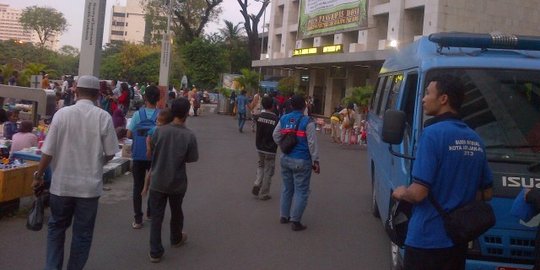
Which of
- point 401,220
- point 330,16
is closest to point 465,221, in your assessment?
point 401,220

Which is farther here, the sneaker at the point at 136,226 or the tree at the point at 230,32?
the tree at the point at 230,32

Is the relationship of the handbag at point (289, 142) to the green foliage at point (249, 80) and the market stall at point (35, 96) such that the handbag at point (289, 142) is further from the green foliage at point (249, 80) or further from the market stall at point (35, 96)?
the green foliage at point (249, 80)

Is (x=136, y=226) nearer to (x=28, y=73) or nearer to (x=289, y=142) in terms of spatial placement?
(x=289, y=142)

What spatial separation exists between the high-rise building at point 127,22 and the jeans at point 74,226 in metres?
146

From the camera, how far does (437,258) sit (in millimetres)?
3508

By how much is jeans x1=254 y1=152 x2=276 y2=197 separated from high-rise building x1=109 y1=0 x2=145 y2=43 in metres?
141

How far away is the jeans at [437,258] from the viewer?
3504 mm

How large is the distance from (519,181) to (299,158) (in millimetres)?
3672

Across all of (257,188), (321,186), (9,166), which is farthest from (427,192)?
(321,186)

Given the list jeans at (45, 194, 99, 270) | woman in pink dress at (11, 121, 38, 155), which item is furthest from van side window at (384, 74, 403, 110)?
woman in pink dress at (11, 121, 38, 155)

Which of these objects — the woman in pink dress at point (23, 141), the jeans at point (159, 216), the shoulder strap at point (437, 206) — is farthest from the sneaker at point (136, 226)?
the shoulder strap at point (437, 206)

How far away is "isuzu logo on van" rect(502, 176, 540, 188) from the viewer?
4719 mm

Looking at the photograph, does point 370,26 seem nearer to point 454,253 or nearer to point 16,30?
point 454,253

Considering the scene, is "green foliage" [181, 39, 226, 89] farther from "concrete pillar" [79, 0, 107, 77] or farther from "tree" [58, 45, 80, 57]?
"tree" [58, 45, 80, 57]
